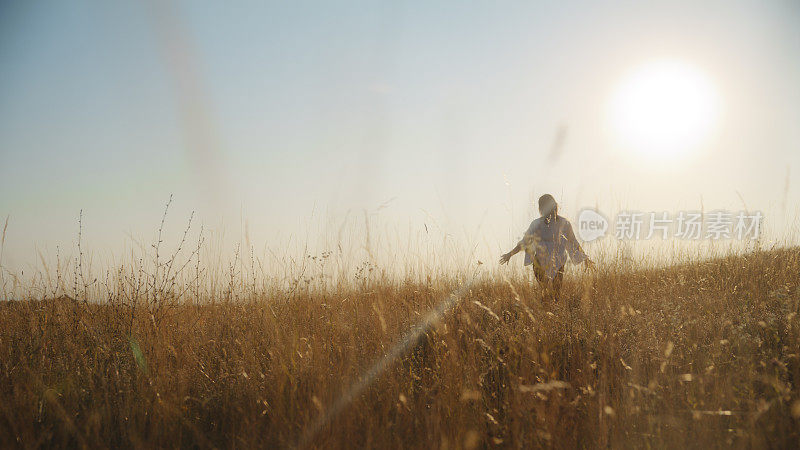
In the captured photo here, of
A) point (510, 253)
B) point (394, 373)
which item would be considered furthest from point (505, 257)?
point (394, 373)

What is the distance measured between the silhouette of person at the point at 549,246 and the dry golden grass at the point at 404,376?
33.1 inches

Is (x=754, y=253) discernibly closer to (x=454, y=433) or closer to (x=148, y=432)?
(x=454, y=433)

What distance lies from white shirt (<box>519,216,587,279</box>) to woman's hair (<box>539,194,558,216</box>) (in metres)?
0.09

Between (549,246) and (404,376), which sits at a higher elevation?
(549,246)

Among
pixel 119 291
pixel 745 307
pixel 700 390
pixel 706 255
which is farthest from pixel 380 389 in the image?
pixel 706 255

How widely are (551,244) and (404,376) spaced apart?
3.22m

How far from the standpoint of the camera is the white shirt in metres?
4.53

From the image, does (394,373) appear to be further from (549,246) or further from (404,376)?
(549,246)

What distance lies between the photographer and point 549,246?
4883mm

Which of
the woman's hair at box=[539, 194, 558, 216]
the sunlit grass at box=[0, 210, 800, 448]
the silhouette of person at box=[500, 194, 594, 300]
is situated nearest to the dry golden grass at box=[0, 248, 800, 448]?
the sunlit grass at box=[0, 210, 800, 448]

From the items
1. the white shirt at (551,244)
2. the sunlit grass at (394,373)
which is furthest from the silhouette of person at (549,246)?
the sunlit grass at (394,373)

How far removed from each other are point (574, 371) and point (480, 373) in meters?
0.55

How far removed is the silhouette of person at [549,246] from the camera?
4457 millimetres

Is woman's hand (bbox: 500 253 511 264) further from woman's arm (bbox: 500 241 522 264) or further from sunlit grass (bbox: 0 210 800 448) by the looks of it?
sunlit grass (bbox: 0 210 800 448)
